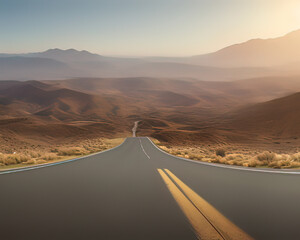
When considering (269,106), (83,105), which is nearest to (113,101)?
(83,105)

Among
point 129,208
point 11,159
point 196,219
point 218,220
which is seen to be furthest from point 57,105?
point 218,220

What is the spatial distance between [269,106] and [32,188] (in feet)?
346

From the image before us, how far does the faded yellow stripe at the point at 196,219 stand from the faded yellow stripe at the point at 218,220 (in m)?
0.11

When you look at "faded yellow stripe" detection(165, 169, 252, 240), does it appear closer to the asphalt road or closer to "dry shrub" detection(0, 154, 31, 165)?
the asphalt road

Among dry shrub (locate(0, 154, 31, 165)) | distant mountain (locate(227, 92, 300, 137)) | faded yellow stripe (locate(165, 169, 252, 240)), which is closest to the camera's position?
faded yellow stripe (locate(165, 169, 252, 240))

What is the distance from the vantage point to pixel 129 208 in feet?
17.9

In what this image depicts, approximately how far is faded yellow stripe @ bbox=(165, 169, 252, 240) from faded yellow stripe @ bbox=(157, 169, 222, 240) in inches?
4.5

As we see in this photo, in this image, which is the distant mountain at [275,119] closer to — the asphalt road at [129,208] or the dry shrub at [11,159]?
the dry shrub at [11,159]

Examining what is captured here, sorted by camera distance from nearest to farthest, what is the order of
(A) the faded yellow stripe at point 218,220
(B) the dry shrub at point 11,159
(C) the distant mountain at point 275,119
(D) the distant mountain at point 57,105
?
1. (A) the faded yellow stripe at point 218,220
2. (B) the dry shrub at point 11,159
3. (C) the distant mountain at point 275,119
4. (D) the distant mountain at point 57,105

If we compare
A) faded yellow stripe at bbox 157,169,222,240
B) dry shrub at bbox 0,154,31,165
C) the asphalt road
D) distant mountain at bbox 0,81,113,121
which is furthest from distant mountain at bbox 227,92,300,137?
distant mountain at bbox 0,81,113,121

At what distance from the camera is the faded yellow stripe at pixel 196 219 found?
4.08 meters

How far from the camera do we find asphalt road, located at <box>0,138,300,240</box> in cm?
414

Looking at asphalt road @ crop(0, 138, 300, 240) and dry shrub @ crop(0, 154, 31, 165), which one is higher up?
asphalt road @ crop(0, 138, 300, 240)

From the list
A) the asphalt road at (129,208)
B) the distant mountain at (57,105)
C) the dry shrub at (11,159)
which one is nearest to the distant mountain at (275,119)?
the dry shrub at (11,159)
